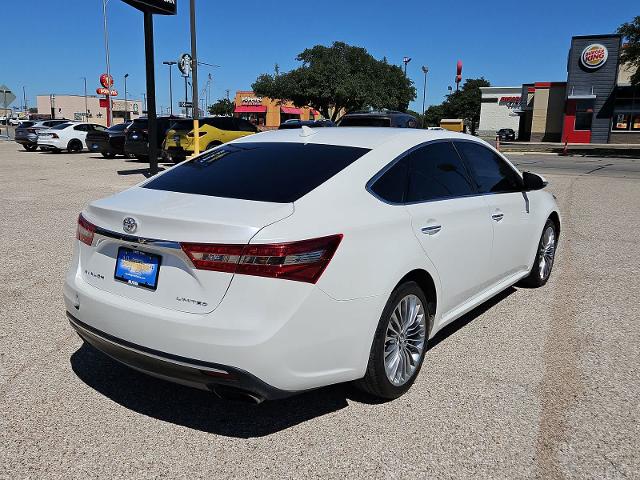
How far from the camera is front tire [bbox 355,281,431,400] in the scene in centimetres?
317

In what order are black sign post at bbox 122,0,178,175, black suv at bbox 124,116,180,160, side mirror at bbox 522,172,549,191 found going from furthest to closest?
1. black suv at bbox 124,116,180,160
2. black sign post at bbox 122,0,178,175
3. side mirror at bbox 522,172,549,191

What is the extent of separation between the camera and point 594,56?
157ft

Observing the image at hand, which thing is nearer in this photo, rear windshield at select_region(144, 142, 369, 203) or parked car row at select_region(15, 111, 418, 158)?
rear windshield at select_region(144, 142, 369, 203)

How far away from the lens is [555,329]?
4660 millimetres

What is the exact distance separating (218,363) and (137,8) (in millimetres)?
14062

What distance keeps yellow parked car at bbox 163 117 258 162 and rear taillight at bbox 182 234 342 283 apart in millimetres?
15649

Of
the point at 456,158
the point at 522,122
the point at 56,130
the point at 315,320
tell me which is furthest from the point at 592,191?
the point at 522,122

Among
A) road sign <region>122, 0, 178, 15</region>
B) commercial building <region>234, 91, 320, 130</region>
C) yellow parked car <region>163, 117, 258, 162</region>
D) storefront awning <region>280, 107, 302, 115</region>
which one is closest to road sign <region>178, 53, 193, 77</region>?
yellow parked car <region>163, 117, 258, 162</region>

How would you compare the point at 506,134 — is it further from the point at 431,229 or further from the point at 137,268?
the point at 137,268

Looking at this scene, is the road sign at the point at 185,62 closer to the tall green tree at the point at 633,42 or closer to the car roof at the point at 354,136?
the car roof at the point at 354,136

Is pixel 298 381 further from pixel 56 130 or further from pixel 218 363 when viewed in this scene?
pixel 56 130

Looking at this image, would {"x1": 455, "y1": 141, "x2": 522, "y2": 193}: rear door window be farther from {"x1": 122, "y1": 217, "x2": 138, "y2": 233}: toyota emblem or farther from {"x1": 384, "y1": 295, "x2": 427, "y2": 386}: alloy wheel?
{"x1": 122, "y1": 217, "x2": 138, "y2": 233}: toyota emblem

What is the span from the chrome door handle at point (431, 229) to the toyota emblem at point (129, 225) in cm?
166

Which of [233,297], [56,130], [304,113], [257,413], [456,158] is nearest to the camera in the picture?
[233,297]
